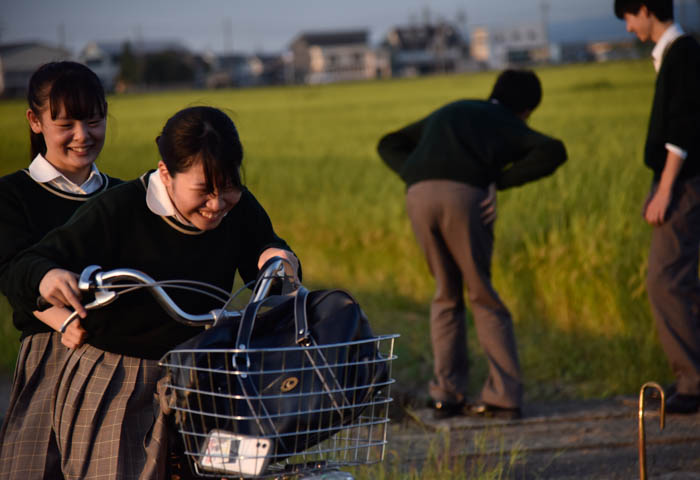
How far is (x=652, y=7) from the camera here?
414cm

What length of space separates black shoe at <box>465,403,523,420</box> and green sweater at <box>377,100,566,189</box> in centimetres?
115

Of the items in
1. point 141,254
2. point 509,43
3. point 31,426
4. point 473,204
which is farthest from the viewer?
point 509,43

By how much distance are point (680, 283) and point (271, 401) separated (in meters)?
3.05

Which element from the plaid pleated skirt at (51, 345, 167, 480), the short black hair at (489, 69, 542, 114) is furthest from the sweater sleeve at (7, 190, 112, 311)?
the short black hair at (489, 69, 542, 114)

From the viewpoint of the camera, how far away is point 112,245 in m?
2.10

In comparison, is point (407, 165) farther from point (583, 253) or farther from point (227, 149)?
point (227, 149)

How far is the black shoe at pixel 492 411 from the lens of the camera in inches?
171

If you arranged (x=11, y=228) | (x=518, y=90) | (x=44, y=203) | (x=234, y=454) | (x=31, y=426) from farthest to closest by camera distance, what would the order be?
(x=518, y=90) → (x=44, y=203) → (x=11, y=228) → (x=31, y=426) → (x=234, y=454)

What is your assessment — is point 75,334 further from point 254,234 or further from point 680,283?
point 680,283

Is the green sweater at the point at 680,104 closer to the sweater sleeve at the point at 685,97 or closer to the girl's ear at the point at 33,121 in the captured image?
the sweater sleeve at the point at 685,97

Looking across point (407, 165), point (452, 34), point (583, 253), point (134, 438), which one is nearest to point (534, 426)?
point (407, 165)

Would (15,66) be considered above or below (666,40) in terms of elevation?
above

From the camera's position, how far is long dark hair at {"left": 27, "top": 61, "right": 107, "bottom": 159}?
8.42ft

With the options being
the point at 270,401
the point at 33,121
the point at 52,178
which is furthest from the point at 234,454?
the point at 33,121
